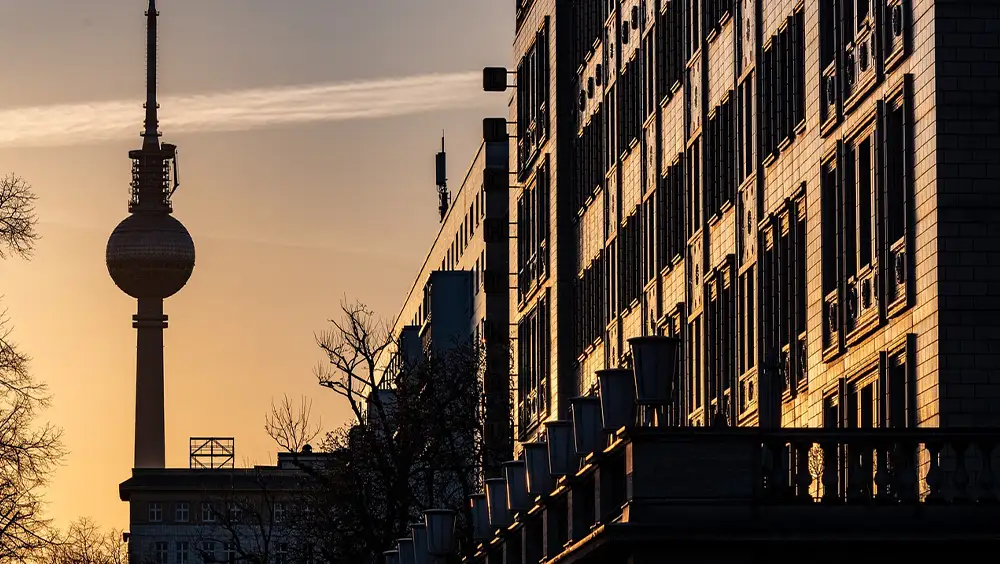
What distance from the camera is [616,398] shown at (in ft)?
110

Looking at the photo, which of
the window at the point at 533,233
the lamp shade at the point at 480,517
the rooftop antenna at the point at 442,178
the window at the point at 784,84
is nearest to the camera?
the window at the point at 784,84

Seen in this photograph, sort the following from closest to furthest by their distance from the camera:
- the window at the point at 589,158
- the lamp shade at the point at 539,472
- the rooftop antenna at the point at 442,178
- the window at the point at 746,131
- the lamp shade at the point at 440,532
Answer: the lamp shade at the point at 539,472 → the window at the point at 746,131 → the lamp shade at the point at 440,532 → the window at the point at 589,158 → the rooftop antenna at the point at 442,178

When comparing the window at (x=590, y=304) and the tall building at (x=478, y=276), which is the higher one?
the tall building at (x=478, y=276)

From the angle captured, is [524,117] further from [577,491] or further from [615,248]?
[577,491]

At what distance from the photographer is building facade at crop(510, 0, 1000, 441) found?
1372 inches

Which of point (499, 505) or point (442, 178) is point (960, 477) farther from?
point (442, 178)

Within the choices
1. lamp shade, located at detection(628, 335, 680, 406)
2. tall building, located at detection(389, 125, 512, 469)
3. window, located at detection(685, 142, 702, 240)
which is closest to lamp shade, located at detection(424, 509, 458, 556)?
window, located at detection(685, 142, 702, 240)

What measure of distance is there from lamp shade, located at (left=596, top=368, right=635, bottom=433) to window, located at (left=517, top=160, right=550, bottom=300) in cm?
3598

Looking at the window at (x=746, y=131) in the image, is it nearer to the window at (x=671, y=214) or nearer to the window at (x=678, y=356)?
the window at (x=671, y=214)

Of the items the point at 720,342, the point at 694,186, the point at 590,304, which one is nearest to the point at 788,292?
the point at 720,342

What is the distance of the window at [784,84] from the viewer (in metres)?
42.3

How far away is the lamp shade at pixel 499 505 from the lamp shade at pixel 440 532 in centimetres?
→ 343

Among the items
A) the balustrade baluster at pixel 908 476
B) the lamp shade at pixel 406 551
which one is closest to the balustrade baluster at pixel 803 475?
the balustrade baluster at pixel 908 476

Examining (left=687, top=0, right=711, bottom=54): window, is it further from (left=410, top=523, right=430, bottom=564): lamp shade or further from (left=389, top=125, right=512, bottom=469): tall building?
(left=389, top=125, right=512, bottom=469): tall building
